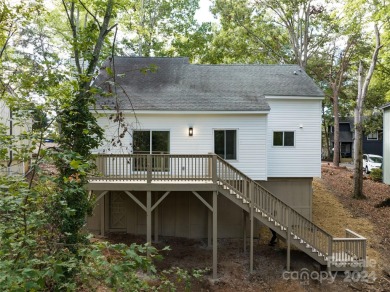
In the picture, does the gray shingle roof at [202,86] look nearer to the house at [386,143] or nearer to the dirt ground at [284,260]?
the house at [386,143]

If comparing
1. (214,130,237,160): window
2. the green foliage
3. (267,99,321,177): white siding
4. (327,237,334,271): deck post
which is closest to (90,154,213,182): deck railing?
(214,130,237,160): window

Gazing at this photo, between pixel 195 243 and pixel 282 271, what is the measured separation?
3618 mm

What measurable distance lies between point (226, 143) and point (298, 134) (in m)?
3.52

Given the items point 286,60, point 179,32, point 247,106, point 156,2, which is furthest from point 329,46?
point 247,106

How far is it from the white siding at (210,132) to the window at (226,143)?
173mm

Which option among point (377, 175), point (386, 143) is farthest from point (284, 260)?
point (377, 175)

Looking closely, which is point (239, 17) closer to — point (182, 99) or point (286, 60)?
point (286, 60)

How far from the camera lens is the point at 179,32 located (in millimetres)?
26531

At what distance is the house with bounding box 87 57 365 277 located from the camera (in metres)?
11.1

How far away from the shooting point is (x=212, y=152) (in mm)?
12789

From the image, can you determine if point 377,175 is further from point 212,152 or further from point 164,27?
point 164,27

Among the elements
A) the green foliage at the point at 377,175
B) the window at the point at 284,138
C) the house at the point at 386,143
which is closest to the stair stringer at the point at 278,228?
the window at the point at 284,138

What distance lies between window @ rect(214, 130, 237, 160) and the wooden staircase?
1.74 metres

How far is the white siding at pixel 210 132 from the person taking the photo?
1280cm
